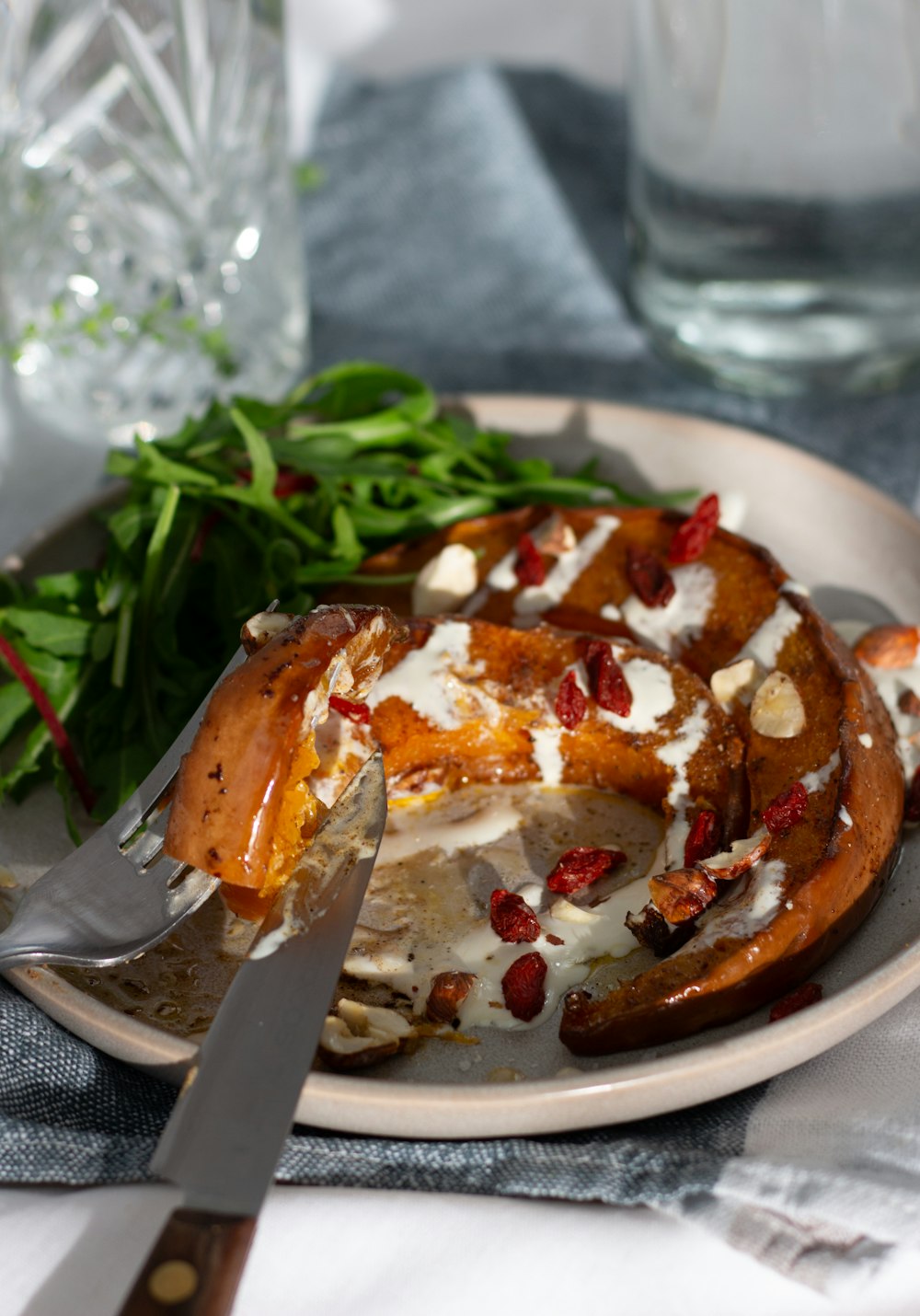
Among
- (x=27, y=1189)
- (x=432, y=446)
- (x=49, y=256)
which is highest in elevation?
(x=49, y=256)

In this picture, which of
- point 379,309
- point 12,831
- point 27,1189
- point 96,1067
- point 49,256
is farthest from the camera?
point 379,309

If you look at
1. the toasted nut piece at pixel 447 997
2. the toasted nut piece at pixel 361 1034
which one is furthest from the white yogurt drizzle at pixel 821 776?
the toasted nut piece at pixel 361 1034

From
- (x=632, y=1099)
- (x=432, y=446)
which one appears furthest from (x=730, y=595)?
(x=632, y=1099)

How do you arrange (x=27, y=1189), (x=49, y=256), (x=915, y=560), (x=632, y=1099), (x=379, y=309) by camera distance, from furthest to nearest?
(x=379, y=309)
(x=49, y=256)
(x=915, y=560)
(x=27, y=1189)
(x=632, y=1099)

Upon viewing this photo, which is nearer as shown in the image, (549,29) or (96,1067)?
(96,1067)

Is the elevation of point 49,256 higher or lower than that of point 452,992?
higher

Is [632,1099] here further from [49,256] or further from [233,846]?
[49,256]
